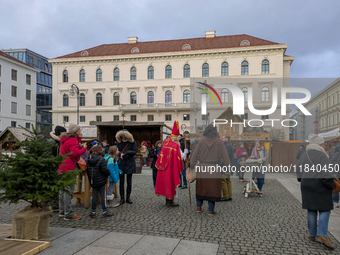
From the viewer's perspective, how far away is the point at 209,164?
6.05 m

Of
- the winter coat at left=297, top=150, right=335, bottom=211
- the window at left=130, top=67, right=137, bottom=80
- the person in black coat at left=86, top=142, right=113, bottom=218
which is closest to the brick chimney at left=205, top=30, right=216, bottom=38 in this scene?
the window at left=130, top=67, right=137, bottom=80

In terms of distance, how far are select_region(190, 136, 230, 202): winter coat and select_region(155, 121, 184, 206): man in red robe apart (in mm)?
849

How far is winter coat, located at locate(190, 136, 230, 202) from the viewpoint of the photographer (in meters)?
5.95

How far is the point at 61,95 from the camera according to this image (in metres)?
50.1

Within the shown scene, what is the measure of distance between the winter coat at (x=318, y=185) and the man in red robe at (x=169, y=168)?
313 cm

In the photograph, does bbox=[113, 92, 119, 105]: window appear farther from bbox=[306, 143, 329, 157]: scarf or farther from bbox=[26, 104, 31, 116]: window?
bbox=[306, 143, 329, 157]: scarf

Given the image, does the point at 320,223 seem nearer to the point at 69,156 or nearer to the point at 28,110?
the point at 69,156

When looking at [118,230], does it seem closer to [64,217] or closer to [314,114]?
[64,217]

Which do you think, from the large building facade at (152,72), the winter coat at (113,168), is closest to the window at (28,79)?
the large building facade at (152,72)

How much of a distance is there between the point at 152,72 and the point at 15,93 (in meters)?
24.8

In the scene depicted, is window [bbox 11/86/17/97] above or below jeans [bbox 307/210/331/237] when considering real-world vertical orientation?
above

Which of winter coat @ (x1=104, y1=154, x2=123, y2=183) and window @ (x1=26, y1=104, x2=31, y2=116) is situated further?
window @ (x1=26, y1=104, x2=31, y2=116)

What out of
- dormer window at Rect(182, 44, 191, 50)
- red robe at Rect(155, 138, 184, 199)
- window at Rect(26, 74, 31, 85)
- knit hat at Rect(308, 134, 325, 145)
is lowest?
red robe at Rect(155, 138, 184, 199)

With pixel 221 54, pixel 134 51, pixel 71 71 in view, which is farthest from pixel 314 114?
pixel 71 71
